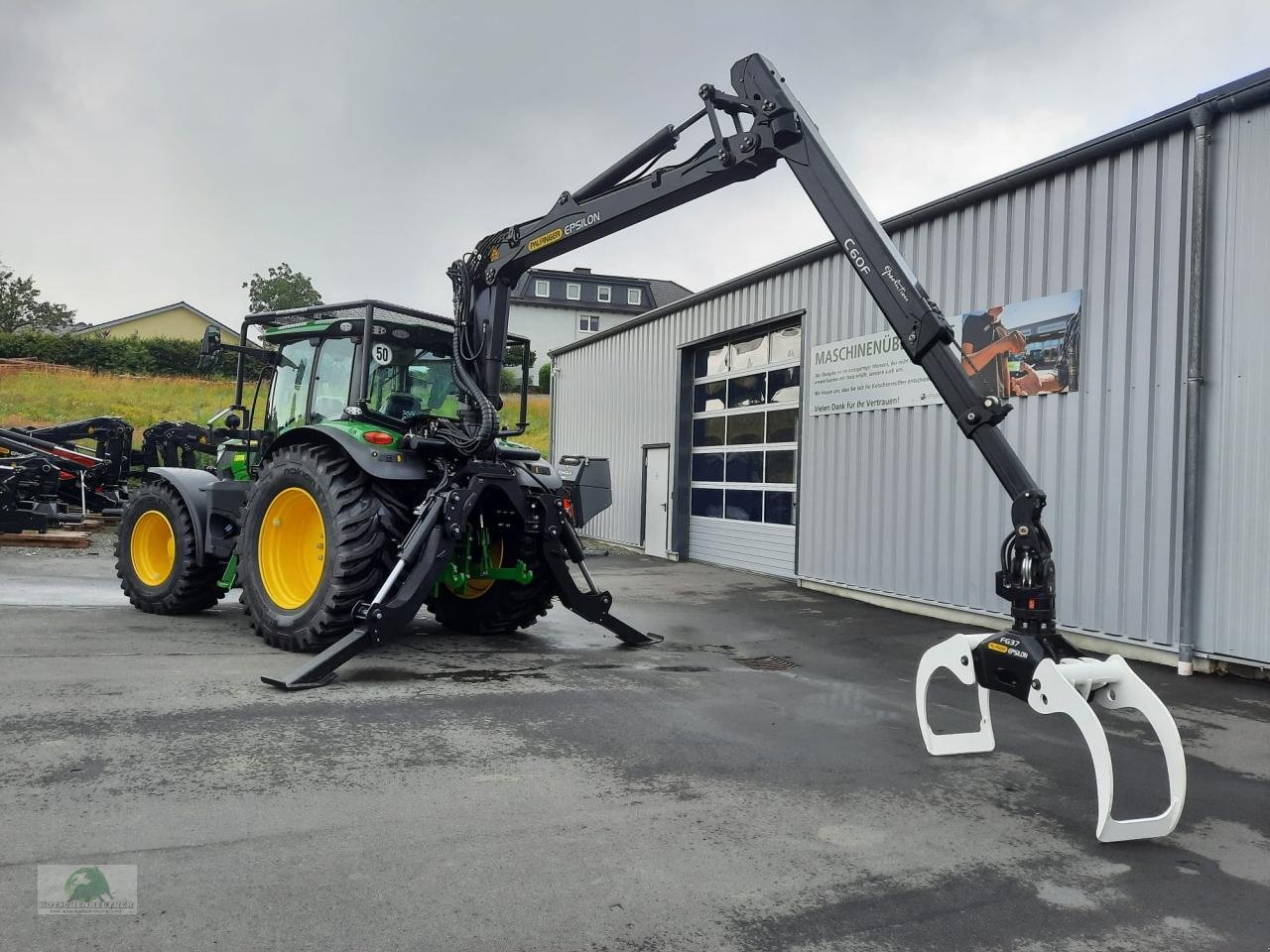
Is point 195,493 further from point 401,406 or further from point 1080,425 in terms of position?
point 1080,425

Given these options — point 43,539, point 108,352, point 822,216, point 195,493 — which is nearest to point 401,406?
point 195,493

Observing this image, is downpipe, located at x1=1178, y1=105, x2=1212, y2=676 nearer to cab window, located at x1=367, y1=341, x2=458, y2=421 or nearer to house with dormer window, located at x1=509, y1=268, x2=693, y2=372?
cab window, located at x1=367, y1=341, x2=458, y2=421

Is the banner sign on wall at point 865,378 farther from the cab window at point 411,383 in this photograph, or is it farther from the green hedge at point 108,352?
the green hedge at point 108,352

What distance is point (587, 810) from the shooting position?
361 cm

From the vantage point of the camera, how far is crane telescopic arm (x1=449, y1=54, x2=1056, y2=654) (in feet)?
13.0

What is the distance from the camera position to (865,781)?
162 inches

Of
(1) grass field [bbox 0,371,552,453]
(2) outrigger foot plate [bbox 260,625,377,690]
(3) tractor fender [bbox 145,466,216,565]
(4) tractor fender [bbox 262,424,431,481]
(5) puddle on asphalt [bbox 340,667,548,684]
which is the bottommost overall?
(5) puddle on asphalt [bbox 340,667,548,684]

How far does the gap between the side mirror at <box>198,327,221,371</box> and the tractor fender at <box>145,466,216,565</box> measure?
3.86 ft

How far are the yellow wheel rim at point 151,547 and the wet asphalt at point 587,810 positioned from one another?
1.87 m

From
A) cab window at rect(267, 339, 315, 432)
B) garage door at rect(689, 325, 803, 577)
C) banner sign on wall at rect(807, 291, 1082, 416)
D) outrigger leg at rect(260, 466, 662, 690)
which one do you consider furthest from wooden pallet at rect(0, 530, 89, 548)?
banner sign on wall at rect(807, 291, 1082, 416)

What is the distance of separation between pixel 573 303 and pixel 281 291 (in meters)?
20.9

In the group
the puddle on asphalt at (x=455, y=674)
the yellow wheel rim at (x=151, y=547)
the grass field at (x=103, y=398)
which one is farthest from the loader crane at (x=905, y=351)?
the grass field at (x=103, y=398)

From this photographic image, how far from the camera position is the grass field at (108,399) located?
83.1ft

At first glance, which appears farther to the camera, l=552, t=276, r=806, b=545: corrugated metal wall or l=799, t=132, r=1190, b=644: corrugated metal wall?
l=552, t=276, r=806, b=545: corrugated metal wall
